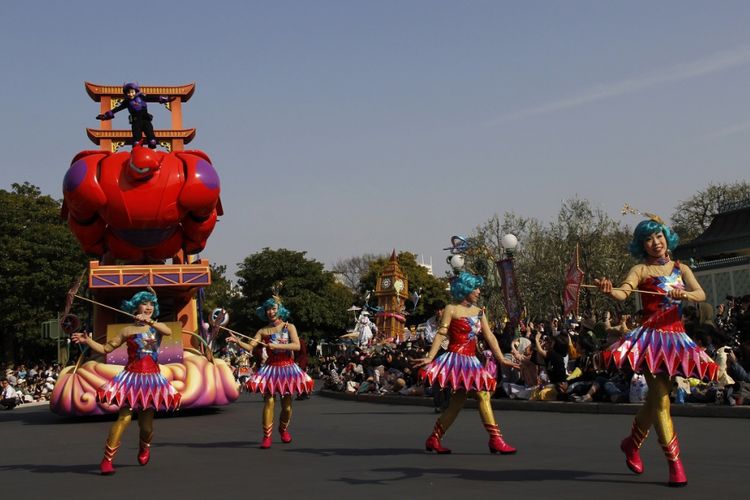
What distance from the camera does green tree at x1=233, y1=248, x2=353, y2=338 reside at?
68.6m

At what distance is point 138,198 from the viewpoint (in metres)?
18.7

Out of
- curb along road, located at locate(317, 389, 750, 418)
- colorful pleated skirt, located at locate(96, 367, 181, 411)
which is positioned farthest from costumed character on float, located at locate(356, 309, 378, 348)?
colorful pleated skirt, located at locate(96, 367, 181, 411)

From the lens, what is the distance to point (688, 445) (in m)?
10.5

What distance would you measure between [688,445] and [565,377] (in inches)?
311

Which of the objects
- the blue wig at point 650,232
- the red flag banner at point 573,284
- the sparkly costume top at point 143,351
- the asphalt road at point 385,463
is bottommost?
the asphalt road at point 385,463

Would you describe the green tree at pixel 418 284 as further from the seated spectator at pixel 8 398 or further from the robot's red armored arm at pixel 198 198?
the robot's red armored arm at pixel 198 198

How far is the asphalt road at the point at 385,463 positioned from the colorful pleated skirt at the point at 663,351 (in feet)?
2.96

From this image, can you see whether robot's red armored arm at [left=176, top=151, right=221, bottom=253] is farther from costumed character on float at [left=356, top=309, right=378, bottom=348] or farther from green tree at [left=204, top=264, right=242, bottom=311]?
green tree at [left=204, top=264, right=242, bottom=311]

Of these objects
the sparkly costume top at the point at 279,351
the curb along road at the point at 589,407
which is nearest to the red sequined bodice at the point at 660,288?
the sparkly costume top at the point at 279,351

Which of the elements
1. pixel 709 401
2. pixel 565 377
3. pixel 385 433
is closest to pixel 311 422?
pixel 385 433

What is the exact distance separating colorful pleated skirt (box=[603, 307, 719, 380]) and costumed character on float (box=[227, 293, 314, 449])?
5336mm

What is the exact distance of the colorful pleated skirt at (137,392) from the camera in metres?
9.84

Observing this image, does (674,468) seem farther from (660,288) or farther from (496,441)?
(496,441)

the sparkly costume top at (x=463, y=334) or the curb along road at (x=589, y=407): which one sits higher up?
the sparkly costume top at (x=463, y=334)
